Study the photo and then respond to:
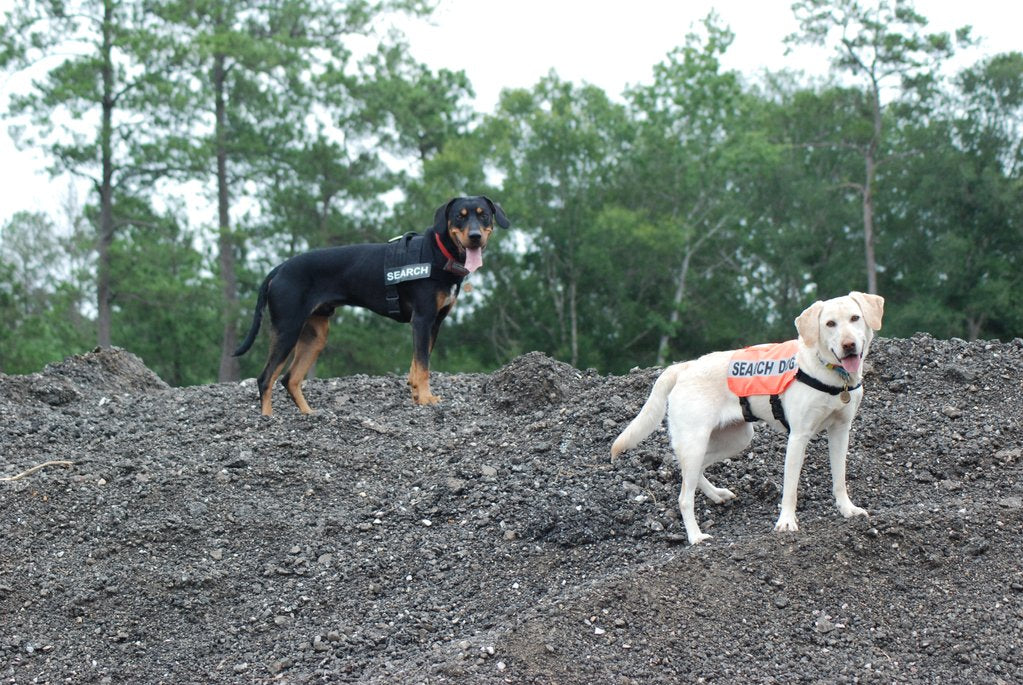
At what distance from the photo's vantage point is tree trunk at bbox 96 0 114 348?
26.9 m

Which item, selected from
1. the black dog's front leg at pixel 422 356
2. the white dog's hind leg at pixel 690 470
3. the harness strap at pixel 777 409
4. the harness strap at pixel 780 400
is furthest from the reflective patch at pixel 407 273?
the harness strap at pixel 777 409

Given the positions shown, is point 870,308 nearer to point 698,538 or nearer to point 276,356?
point 698,538

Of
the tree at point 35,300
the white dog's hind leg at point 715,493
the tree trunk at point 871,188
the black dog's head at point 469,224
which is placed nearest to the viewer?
the white dog's hind leg at point 715,493

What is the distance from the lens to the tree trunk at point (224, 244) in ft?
91.6

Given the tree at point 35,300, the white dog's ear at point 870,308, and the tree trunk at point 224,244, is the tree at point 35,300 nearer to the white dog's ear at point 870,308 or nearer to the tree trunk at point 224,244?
the tree trunk at point 224,244

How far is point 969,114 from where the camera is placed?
105ft

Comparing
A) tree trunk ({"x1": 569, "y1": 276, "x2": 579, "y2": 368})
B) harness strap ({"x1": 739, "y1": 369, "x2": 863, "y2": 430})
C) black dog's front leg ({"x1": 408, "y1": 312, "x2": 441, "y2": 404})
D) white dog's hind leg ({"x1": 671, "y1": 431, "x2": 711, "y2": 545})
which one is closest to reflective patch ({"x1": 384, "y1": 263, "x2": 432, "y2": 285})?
black dog's front leg ({"x1": 408, "y1": 312, "x2": 441, "y2": 404})

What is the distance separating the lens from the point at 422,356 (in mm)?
8734

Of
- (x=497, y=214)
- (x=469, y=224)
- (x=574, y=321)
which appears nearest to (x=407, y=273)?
(x=469, y=224)

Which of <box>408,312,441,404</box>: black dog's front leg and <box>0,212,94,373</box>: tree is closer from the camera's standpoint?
<box>408,312,441,404</box>: black dog's front leg

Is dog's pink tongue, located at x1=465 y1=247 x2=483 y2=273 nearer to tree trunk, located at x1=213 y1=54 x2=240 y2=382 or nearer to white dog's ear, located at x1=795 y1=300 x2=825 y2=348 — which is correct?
white dog's ear, located at x1=795 y1=300 x2=825 y2=348

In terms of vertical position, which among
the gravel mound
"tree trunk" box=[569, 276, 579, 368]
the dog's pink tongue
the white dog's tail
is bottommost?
"tree trunk" box=[569, 276, 579, 368]

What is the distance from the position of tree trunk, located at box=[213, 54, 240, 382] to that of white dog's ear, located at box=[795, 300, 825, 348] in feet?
75.9

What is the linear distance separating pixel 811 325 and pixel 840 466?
0.83 metres
